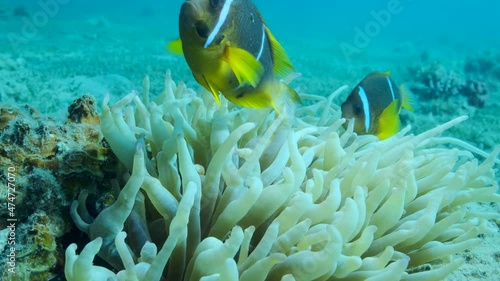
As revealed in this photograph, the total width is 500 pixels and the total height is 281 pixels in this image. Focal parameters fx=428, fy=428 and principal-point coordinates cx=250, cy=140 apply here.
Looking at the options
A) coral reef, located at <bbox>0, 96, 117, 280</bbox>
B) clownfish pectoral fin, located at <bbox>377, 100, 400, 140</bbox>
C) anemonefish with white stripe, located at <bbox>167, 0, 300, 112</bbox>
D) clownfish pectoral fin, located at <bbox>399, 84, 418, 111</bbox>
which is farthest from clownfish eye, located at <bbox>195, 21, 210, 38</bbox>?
clownfish pectoral fin, located at <bbox>399, 84, 418, 111</bbox>

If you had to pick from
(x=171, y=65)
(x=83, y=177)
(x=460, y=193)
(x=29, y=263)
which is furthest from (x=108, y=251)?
(x=171, y=65)

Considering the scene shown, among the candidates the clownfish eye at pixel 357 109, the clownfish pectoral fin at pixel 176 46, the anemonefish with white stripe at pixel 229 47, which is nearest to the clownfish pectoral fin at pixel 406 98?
the clownfish eye at pixel 357 109

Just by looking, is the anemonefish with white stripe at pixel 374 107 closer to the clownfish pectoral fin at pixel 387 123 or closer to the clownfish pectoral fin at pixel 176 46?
the clownfish pectoral fin at pixel 387 123

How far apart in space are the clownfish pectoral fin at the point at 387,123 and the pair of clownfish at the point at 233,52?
3.85ft

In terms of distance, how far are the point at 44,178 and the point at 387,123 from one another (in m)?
2.08

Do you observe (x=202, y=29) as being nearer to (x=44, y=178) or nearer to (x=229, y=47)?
(x=229, y=47)

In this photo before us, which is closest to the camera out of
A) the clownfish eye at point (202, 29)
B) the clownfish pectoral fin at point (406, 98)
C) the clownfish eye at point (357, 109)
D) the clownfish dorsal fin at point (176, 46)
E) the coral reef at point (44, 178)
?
the clownfish eye at point (202, 29)

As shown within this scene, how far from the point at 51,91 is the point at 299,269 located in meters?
4.65

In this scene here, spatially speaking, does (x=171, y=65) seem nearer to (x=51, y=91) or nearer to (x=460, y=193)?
(x=51, y=91)

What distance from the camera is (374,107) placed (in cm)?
283

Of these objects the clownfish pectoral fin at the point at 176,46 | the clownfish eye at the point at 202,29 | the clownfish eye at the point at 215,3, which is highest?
the clownfish pectoral fin at the point at 176,46

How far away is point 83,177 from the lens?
1.80 m

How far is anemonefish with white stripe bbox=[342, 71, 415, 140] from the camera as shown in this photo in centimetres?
279

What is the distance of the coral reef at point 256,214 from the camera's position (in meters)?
1.36
